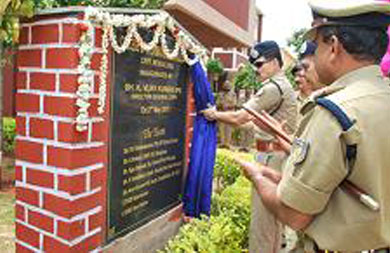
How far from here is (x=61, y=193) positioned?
2115 mm

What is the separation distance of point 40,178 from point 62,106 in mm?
461

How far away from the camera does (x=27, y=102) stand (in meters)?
2.21

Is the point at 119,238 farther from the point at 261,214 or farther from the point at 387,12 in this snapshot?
the point at 387,12

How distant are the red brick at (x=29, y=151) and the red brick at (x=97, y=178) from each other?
307 millimetres

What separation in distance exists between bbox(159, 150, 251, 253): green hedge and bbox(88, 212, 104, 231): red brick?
812 millimetres

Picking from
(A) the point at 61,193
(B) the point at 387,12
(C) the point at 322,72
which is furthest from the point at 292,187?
(A) the point at 61,193

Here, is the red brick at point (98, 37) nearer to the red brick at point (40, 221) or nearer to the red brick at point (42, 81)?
the red brick at point (42, 81)

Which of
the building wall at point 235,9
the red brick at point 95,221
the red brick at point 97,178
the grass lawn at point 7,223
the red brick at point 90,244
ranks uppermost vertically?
the building wall at point 235,9

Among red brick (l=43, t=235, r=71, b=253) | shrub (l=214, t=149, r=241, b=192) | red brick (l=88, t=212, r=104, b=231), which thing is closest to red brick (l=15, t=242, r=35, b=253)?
red brick (l=43, t=235, r=71, b=253)

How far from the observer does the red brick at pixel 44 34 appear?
2096 millimetres

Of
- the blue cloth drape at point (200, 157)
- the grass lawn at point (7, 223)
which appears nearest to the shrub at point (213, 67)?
the grass lawn at point (7, 223)

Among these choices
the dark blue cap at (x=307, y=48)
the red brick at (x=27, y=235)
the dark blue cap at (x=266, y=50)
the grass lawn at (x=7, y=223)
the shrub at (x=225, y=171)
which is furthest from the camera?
the shrub at (x=225, y=171)

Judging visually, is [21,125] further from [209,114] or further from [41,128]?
[209,114]

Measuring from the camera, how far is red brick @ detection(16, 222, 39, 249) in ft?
7.38
